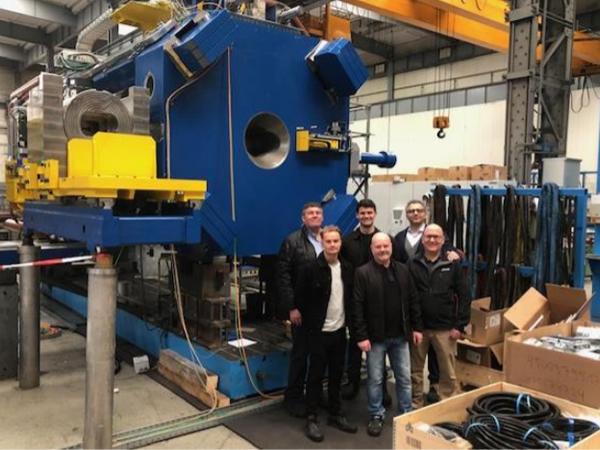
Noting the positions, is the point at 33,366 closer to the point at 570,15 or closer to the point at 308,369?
the point at 308,369

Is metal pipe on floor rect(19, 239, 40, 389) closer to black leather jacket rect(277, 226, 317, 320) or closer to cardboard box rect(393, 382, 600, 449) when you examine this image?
black leather jacket rect(277, 226, 317, 320)

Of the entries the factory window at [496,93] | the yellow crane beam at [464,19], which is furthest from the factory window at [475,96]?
the yellow crane beam at [464,19]

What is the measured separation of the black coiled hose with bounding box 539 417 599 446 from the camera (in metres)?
2.14

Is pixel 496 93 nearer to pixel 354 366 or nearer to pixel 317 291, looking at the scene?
pixel 354 366

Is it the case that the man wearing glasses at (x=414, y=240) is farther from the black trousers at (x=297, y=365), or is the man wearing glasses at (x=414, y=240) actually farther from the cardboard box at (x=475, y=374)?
the black trousers at (x=297, y=365)

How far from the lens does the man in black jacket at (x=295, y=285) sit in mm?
3238

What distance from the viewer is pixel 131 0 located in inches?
155

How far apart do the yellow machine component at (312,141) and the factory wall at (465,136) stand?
8.90 meters

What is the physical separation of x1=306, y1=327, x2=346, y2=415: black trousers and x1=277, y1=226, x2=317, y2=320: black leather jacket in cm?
24

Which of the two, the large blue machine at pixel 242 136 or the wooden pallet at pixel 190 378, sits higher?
the large blue machine at pixel 242 136

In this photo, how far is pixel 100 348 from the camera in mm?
2598

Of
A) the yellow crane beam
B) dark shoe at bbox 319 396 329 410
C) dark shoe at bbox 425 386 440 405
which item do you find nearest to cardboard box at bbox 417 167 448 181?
the yellow crane beam

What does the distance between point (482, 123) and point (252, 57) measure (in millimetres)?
10485

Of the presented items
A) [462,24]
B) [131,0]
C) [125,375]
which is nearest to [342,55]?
[131,0]
